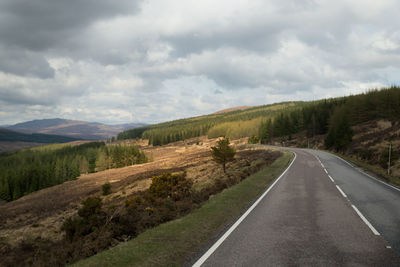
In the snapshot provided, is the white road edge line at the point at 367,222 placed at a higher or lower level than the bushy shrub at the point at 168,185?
higher

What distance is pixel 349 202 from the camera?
34.3 ft

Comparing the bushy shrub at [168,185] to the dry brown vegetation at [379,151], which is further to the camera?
the dry brown vegetation at [379,151]

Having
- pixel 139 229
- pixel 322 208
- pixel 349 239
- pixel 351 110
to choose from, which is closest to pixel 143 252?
pixel 139 229

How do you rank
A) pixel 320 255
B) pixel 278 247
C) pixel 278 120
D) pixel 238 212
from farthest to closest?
pixel 278 120, pixel 238 212, pixel 278 247, pixel 320 255

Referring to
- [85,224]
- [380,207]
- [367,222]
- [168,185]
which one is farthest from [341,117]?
[85,224]

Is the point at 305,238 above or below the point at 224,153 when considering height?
above

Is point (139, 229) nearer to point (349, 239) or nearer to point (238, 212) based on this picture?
point (238, 212)

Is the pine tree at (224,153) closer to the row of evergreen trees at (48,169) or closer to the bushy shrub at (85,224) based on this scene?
the bushy shrub at (85,224)

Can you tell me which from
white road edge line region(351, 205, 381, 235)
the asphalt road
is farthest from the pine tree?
white road edge line region(351, 205, 381, 235)

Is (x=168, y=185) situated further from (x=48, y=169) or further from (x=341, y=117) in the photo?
(x=48, y=169)

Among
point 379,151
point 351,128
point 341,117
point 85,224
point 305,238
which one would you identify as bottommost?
point 85,224

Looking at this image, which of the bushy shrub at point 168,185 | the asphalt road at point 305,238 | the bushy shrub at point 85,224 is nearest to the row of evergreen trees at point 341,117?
the bushy shrub at point 168,185

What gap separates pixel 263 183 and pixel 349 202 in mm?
5545

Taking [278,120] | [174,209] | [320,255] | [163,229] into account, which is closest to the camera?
[320,255]
